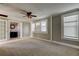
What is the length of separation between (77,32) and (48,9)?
95 centimetres

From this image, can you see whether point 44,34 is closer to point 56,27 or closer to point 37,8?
point 56,27

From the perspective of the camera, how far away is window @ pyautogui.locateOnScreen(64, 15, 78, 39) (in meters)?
2.36

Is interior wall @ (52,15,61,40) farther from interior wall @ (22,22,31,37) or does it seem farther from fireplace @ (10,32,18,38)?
fireplace @ (10,32,18,38)

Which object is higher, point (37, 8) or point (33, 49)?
point (37, 8)

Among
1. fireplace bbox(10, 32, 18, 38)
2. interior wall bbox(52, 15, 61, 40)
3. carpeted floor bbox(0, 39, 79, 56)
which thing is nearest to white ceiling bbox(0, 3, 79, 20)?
interior wall bbox(52, 15, 61, 40)

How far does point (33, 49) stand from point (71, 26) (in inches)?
46.2

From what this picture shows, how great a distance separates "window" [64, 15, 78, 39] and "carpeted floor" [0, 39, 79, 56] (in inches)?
13.8

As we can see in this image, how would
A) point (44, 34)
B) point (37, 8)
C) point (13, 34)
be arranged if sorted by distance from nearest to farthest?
point (37, 8), point (13, 34), point (44, 34)

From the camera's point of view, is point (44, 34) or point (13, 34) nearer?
point (13, 34)

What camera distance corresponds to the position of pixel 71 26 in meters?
2.43

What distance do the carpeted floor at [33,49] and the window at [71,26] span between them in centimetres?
35

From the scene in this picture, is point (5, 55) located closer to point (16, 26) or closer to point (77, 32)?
point (16, 26)

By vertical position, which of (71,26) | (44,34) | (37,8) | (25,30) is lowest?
(44,34)

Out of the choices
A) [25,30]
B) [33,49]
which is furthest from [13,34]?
[33,49]
